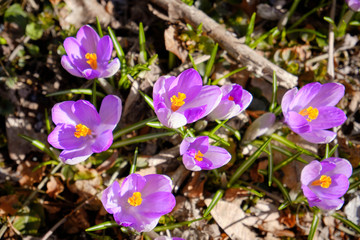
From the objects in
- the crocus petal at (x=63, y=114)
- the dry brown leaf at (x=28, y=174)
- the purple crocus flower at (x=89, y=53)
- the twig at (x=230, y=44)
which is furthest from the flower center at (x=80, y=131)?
the twig at (x=230, y=44)

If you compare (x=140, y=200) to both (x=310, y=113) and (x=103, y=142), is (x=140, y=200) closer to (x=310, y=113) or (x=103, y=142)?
(x=103, y=142)

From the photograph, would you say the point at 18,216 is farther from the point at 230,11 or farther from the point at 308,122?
the point at 230,11

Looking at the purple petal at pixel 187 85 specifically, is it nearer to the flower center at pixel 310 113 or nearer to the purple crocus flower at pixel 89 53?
the purple crocus flower at pixel 89 53

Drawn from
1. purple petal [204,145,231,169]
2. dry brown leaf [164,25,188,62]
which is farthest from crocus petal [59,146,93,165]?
dry brown leaf [164,25,188,62]

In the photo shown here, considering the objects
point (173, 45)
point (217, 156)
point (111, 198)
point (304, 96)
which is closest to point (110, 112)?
point (111, 198)

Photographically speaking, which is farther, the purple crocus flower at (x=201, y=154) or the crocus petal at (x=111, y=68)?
the crocus petal at (x=111, y=68)

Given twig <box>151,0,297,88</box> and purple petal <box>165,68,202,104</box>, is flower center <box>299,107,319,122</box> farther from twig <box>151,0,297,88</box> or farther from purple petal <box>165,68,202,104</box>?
purple petal <box>165,68,202,104</box>
